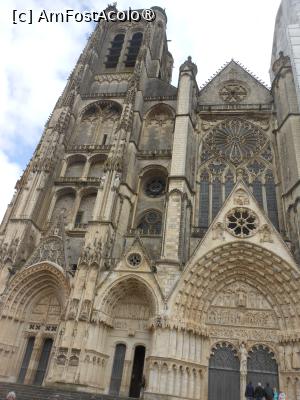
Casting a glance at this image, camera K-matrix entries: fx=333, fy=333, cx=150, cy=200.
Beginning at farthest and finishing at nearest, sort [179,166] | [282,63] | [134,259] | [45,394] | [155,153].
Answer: [282,63], [155,153], [179,166], [134,259], [45,394]

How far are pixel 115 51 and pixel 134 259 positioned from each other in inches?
757

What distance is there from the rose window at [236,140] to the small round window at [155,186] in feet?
11.2

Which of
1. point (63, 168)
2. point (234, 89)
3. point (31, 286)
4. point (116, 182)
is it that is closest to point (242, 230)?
point (116, 182)

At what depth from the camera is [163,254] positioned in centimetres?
1325

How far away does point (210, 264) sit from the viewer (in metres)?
13.5

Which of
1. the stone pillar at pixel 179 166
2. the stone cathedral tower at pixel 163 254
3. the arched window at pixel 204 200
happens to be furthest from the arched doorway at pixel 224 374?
the arched window at pixel 204 200

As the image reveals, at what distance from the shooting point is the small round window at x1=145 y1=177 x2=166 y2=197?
1775 cm

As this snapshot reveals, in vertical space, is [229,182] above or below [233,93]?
below

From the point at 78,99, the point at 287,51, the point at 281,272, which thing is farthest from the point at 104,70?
the point at 281,272

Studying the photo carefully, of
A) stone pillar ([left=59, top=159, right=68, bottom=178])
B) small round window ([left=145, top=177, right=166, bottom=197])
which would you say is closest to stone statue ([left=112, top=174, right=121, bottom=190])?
small round window ([left=145, top=177, right=166, bottom=197])

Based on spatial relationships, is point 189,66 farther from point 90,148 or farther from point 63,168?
point 63,168

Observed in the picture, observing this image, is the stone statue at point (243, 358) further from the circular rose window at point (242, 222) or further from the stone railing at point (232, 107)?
the stone railing at point (232, 107)

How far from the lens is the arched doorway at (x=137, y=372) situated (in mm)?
12420

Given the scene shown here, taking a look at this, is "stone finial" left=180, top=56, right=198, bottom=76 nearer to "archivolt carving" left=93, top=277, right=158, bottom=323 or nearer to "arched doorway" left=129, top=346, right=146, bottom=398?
"archivolt carving" left=93, top=277, right=158, bottom=323
